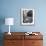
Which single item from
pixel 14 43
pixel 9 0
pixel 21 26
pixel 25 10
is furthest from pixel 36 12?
pixel 14 43

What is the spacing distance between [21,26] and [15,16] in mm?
404

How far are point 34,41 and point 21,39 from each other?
1.32 feet

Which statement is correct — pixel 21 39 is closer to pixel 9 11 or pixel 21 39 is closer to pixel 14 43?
pixel 14 43

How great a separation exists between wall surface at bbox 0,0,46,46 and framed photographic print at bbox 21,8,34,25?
13cm

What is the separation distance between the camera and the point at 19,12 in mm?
4613

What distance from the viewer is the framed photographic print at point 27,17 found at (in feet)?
15.1

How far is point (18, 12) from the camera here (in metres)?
4.62

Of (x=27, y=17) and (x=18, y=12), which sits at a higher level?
(x=18, y=12)

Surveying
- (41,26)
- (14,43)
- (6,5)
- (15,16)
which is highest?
(6,5)

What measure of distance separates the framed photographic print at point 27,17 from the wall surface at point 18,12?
130mm

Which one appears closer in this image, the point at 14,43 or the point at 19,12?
the point at 14,43

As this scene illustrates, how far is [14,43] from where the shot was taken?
409cm

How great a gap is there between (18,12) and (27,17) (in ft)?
1.17

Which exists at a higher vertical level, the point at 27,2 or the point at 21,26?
the point at 27,2
